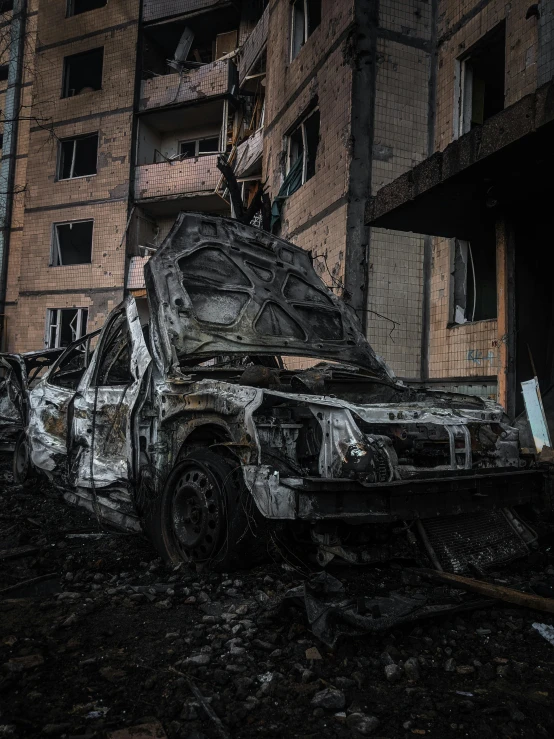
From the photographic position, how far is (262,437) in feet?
9.96

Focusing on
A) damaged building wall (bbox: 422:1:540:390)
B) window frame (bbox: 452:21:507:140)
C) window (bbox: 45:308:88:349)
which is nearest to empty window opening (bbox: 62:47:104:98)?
window (bbox: 45:308:88:349)

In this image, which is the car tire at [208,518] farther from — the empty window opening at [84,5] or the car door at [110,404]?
the empty window opening at [84,5]

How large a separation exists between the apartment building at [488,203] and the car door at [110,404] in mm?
2775

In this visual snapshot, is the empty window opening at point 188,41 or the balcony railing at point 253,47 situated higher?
the empty window opening at point 188,41

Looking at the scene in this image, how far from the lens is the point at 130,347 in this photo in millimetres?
4301

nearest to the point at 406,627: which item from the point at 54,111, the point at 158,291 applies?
the point at 158,291

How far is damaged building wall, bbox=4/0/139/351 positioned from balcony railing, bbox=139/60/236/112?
0.61 m

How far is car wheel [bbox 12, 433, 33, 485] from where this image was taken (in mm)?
6031

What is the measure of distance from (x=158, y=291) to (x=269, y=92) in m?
10.0

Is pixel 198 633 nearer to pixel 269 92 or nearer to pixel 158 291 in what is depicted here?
pixel 158 291

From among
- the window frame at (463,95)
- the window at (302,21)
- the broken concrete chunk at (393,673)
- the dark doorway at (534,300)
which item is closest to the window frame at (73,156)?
the window at (302,21)

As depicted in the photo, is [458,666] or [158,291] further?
[158,291]

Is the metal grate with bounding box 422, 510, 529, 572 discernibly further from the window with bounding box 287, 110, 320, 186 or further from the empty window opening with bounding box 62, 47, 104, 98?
the empty window opening with bounding box 62, 47, 104, 98

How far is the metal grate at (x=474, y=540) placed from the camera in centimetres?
317
